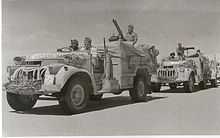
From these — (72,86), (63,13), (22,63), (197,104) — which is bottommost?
(197,104)

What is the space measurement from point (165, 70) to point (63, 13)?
0.62 metres

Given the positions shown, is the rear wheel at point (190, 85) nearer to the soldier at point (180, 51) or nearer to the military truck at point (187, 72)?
the military truck at point (187, 72)

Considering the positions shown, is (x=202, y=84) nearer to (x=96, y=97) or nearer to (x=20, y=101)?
(x=96, y=97)

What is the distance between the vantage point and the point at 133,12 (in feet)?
6.03

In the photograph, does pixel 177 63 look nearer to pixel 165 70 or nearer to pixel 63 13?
pixel 165 70

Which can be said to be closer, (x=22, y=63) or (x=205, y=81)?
(x=22, y=63)

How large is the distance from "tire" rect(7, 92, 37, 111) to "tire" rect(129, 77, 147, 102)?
0.51 metres

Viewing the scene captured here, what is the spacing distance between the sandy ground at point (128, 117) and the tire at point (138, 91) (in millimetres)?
28

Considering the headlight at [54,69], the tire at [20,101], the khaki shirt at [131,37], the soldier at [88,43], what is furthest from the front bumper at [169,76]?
the tire at [20,101]

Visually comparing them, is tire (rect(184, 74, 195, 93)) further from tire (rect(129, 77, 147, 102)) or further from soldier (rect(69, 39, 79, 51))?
soldier (rect(69, 39, 79, 51))

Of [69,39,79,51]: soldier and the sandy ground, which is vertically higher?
[69,39,79,51]: soldier

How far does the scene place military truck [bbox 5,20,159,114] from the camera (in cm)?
171

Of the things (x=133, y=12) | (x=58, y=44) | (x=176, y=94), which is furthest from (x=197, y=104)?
(x=58, y=44)

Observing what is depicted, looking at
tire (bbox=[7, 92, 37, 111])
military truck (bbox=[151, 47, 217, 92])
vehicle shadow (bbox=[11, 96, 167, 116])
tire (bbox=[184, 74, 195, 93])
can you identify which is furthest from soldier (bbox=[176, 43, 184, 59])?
tire (bbox=[7, 92, 37, 111])
